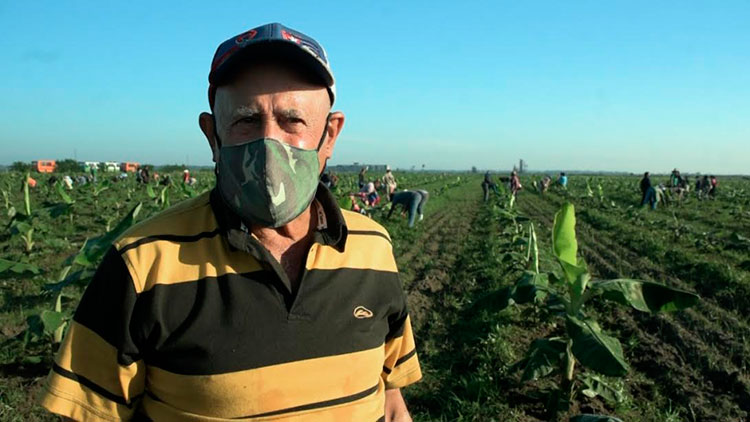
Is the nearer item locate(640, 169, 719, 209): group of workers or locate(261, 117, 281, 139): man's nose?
locate(261, 117, 281, 139): man's nose

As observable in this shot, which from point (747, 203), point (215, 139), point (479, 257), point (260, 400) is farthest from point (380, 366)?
point (747, 203)

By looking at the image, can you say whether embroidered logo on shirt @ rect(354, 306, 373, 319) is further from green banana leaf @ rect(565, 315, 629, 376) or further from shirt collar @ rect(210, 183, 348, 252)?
green banana leaf @ rect(565, 315, 629, 376)

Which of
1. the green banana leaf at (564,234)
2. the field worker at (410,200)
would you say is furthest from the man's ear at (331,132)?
the field worker at (410,200)

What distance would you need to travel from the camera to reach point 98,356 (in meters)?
1.25

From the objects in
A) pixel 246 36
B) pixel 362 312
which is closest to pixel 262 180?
pixel 246 36

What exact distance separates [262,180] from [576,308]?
11.7 feet

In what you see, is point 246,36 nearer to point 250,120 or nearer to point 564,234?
point 250,120

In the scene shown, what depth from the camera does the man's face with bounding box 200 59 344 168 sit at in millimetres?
1378

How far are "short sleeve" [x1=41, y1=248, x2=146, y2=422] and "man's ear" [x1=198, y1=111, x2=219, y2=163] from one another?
0.43 metres

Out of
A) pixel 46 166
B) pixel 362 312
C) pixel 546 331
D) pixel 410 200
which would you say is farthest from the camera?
pixel 46 166

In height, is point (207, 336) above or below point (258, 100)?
below

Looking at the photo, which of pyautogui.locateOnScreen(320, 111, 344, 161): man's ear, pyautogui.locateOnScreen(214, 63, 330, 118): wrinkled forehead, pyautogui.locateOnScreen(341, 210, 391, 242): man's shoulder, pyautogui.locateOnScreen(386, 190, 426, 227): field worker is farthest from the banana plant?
pyautogui.locateOnScreen(386, 190, 426, 227): field worker

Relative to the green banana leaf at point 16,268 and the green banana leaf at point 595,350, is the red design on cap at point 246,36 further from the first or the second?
the green banana leaf at point 16,268

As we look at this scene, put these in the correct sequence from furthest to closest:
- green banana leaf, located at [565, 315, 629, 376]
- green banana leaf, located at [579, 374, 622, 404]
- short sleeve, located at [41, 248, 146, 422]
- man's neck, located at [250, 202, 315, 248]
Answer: green banana leaf, located at [579, 374, 622, 404]
green banana leaf, located at [565, 315, 629, 376]
man's neck, located at [250, 202, 315, 248]
short sleeve, located at [41, 248, 146, 422]
